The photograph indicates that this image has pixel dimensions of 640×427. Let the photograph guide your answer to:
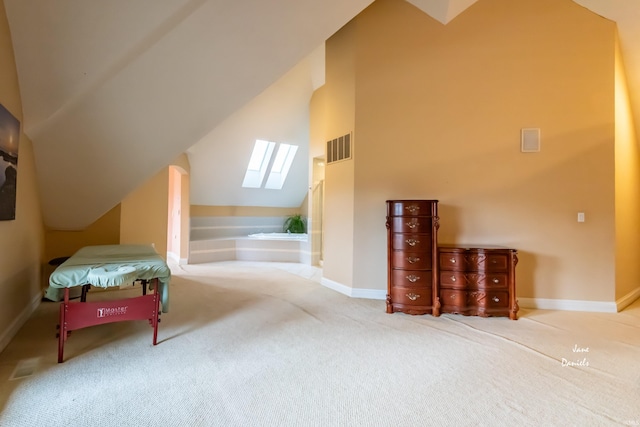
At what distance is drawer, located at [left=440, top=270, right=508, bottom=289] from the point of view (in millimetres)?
3352

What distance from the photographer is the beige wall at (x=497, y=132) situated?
Result: 144 inches

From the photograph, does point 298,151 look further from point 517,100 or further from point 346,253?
point 517,100

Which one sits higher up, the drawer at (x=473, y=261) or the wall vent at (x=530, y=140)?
the wall vent at (x=530, y=140)

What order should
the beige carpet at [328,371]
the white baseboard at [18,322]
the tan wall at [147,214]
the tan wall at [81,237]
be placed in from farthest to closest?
the tan wall at [147,214]
the tan wall at [81,237]
the white baseboard at [18,322]
the beige carpet at [328,371]

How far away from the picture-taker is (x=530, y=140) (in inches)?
149

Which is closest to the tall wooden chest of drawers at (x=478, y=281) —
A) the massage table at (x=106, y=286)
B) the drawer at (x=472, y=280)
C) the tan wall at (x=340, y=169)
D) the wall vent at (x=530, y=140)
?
the drawer at (x=472, y=280)

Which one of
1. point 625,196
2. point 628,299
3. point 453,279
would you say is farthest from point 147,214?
point 628,299

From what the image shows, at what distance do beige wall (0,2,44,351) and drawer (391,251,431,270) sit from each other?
3.66 metres

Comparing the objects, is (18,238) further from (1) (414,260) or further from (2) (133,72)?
(1) (414,260)

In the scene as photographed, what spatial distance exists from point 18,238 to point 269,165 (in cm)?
557

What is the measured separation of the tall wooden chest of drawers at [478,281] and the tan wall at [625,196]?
151 centimetres

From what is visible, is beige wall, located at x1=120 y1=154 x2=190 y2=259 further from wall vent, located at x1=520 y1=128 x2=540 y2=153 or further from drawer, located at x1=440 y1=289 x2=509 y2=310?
wall vent, located at x1=520 y1=128 x2=540 y2=153

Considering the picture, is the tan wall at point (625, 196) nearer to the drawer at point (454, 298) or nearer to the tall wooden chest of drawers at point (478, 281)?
the tall wooden chest of drawers at point (478, 281)

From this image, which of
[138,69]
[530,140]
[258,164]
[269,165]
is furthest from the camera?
[258,164]
